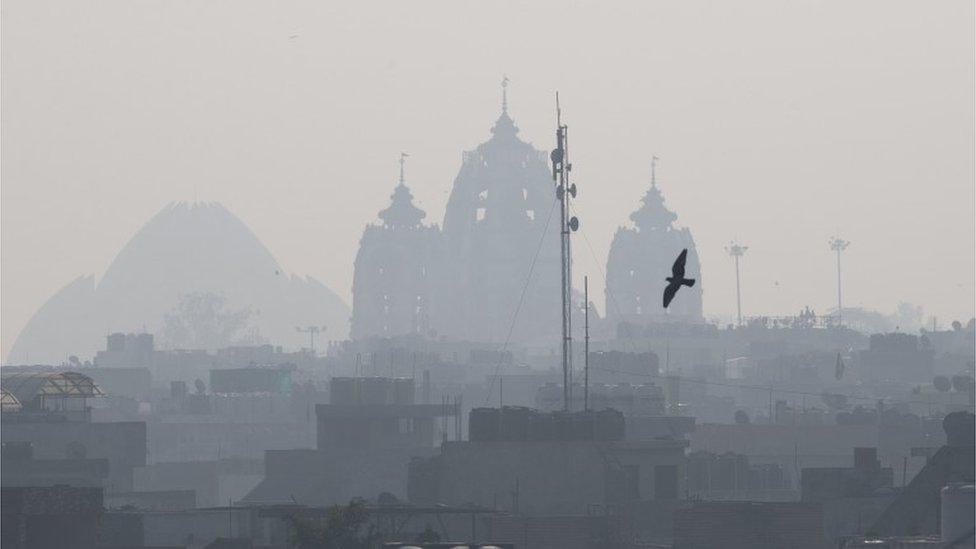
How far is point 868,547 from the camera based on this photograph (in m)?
41.5

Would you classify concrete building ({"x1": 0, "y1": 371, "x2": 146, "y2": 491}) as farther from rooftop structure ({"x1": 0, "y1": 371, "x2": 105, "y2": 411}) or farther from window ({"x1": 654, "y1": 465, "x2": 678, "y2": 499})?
window ({"x1": 654, "y1": 465, "x2": 678, "y2": 499})

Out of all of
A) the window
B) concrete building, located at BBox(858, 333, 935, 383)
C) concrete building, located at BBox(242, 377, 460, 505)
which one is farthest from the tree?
concrete building, located at BBox(858, 333, 935, 383)

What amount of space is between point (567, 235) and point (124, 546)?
21.4 m

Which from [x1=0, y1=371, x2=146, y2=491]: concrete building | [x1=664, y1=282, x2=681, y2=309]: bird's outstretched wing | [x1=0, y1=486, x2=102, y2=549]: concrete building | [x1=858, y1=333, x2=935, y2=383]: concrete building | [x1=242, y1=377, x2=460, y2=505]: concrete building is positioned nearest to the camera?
[x1=664, y1=282, x2=681, y2=309]: bird's outstretched wing

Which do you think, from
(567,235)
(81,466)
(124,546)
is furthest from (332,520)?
(81,466)

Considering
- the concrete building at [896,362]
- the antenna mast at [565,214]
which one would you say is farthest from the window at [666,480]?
the concrete building at [896,362]

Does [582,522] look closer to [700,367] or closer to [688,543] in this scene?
[688,543]

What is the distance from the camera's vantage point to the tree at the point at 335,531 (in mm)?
48625

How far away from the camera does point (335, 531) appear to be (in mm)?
48875

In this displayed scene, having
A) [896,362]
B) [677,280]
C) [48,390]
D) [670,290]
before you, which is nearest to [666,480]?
[48,390]

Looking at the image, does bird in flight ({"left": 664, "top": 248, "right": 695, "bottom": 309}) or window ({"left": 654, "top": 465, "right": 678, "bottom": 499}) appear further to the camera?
window ({"left": 654, "top": 465, "right": 678, "bottom": 499})

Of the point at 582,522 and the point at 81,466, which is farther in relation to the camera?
the point at 81,466

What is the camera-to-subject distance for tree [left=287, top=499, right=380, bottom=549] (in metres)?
48.6

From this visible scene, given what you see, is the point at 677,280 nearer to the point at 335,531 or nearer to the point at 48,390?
the point at 335,531
